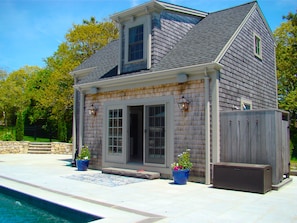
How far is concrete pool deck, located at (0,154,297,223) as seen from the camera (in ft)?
15.7

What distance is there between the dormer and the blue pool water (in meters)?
5.68

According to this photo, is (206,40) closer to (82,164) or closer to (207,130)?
(207,130)

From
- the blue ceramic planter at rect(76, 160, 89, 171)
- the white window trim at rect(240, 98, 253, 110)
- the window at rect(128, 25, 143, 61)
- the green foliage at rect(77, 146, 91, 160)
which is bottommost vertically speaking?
the blue ceramic planter at rect(76, 160, 89, 171)

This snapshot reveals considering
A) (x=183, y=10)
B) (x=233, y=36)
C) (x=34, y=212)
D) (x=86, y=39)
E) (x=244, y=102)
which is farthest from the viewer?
(x=86, y=39)

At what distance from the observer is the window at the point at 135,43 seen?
1061 cm

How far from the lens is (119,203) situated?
223 inches

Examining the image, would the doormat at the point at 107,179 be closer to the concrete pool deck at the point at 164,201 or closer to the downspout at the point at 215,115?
the concrete pool deck at the point at 164,201

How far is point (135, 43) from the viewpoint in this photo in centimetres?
1073

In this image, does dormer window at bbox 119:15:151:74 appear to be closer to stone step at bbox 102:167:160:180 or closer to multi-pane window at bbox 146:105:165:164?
multi-pane window at bbox 146:105:165:164

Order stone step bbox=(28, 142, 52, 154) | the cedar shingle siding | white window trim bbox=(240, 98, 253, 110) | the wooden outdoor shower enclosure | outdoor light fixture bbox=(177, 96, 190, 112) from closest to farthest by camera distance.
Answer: the wooden outdoor shower enclosure → outdoor light fixture bbox=(177, 96, 190, 112) → the cedar shingle siding → white window trim bbox=(240, 98, 253, 110) → stone step bbox=(28, 142, 52, 154)

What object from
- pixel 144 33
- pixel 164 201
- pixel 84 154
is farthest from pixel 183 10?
pixel 164 201

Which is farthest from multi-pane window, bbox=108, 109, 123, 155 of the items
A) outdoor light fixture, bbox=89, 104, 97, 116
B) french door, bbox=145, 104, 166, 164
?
french door, bbox=145, 104, 166, 164

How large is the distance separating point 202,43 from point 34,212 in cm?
705

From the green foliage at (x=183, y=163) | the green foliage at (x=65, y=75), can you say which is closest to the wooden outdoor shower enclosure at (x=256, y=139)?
the green foliage at (x=183, y=163)
